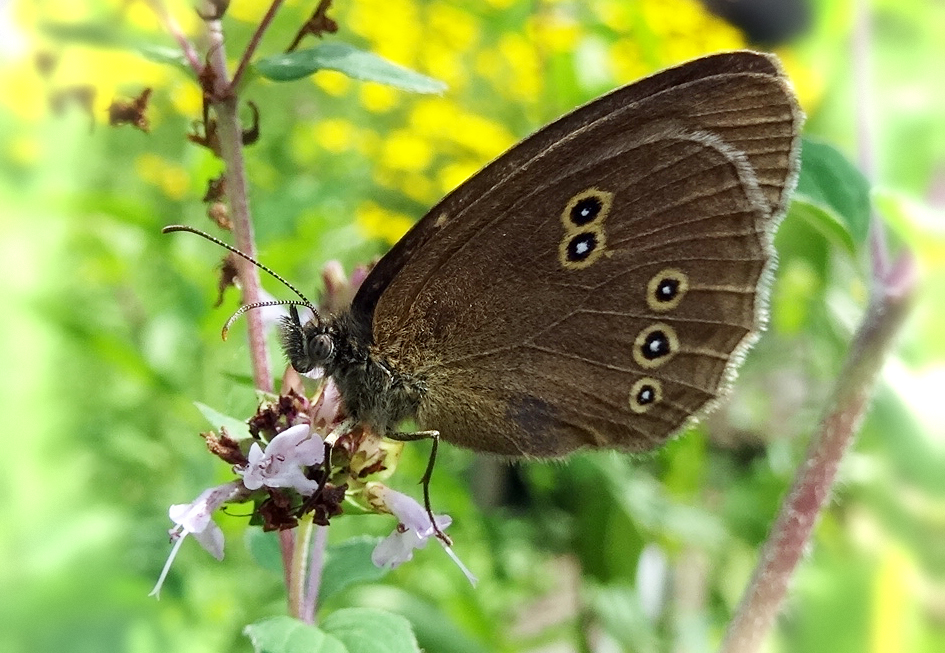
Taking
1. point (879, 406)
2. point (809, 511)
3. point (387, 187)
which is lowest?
point (809, 511)

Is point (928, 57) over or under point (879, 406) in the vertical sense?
over

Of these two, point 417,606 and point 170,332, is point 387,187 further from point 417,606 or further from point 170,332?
point 417,606

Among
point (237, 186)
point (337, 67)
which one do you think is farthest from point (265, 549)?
point (337, 67)

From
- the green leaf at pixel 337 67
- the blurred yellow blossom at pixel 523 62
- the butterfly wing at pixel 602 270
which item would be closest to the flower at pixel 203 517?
the butterfly wing at pixel 602 270

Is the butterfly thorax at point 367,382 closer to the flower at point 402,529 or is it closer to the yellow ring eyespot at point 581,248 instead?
the flower at point 402,529

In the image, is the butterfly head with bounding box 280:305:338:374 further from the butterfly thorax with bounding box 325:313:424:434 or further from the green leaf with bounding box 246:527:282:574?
the green leaf with bounding box 246:527:282:574

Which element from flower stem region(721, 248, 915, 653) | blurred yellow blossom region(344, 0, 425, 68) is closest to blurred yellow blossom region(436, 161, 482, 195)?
blurred yellow blossom region(344, 0, 425, 68)

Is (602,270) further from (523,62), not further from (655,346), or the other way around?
(523,62)

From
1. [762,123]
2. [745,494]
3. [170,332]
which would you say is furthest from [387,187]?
[762,123]
